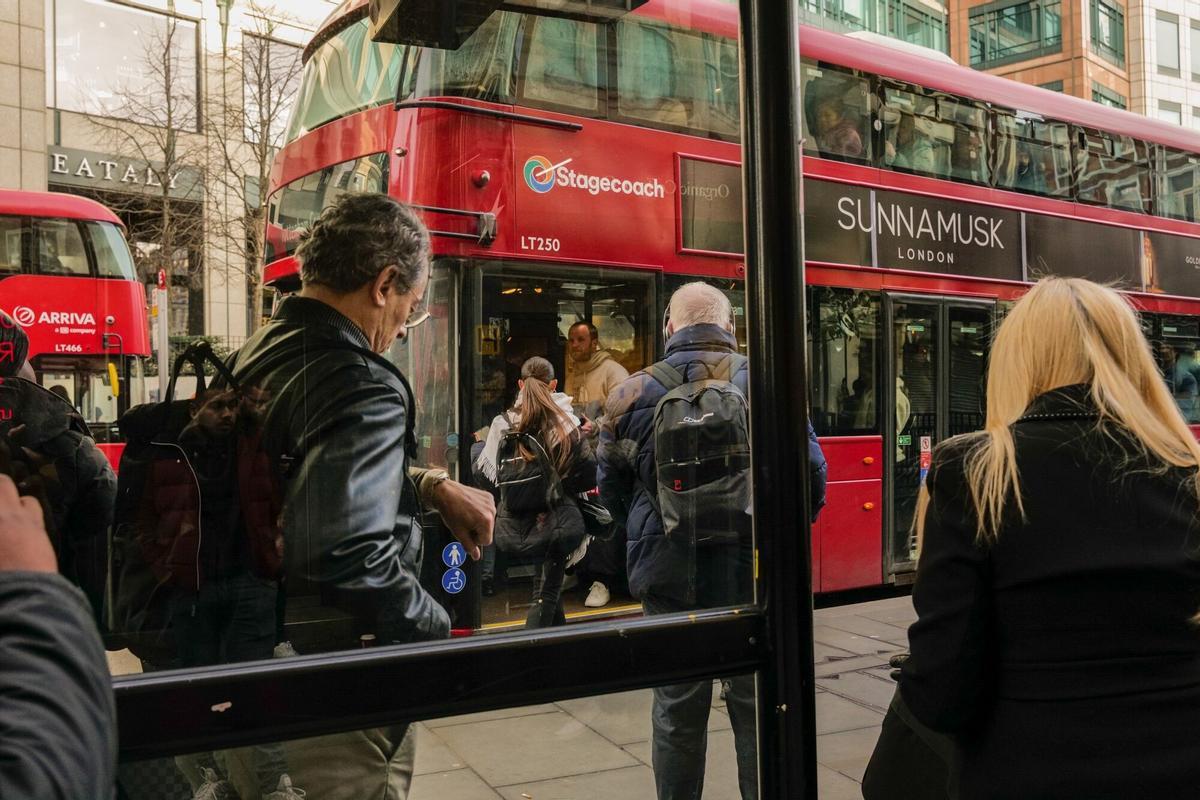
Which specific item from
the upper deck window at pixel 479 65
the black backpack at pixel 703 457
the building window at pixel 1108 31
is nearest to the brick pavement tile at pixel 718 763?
the black backpack at pixel 703 457

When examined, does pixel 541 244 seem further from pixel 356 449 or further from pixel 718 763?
pixel 718 763

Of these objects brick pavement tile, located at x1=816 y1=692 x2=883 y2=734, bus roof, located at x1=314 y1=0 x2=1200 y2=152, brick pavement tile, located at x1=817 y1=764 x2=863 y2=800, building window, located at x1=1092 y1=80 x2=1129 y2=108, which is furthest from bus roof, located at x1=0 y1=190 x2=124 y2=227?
building window, located at x1=1092 y1=80 x2=1129 y2=108

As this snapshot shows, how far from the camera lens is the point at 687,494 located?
2.35m

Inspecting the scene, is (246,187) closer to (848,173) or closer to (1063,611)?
(1063,611)

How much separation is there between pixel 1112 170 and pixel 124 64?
9180mm

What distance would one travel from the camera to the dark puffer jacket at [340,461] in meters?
1.70

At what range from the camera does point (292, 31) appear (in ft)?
6.01

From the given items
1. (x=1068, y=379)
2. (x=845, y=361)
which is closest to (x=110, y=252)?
(x=1068, y=379)

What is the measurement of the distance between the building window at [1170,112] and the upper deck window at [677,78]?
29.4 feet

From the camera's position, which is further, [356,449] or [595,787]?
[595,787]

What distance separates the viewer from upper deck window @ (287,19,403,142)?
6.25ft

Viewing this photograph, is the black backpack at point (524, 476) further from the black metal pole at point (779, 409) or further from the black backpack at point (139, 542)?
the black backpack at point (139, 542)

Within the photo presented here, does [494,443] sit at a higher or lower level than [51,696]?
higher

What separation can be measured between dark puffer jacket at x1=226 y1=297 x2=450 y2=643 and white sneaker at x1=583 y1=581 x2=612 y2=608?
37 centimetres
